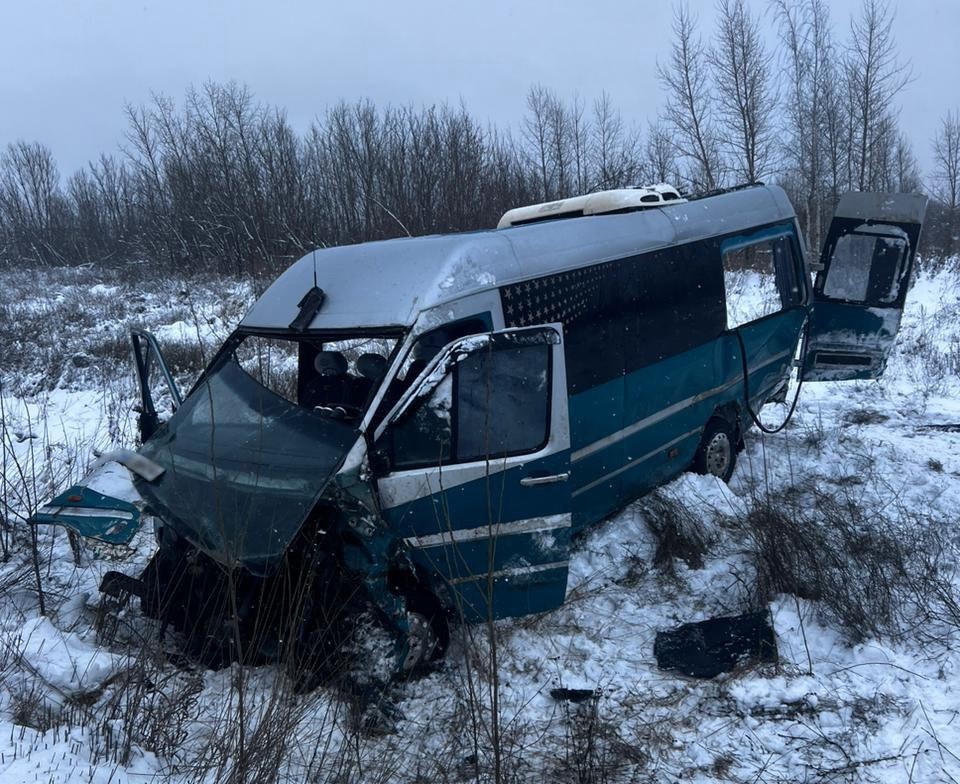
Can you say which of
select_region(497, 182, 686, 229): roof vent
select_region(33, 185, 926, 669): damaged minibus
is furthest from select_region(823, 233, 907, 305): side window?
select_region(33, 185, 926, 669): damaged minibus

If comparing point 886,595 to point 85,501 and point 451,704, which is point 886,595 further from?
point 85,501

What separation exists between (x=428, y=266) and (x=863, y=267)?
583 cm

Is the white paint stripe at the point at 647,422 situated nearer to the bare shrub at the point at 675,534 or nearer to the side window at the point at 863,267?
the bare shrub at the point at 675,534

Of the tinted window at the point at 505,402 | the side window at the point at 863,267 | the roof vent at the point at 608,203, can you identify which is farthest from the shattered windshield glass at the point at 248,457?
the side window at the point at 863,267

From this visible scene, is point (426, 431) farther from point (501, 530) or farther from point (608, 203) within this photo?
point (608, 203)

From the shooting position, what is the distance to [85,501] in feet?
13.1

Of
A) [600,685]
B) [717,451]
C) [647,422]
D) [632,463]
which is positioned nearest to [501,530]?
[600,685]

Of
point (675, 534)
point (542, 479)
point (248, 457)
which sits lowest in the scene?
point (675, 534)

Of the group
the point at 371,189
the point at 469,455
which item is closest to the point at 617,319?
the point at 469,455

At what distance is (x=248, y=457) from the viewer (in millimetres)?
3982

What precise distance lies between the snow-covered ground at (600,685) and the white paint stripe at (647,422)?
61cm

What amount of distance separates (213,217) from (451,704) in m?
24.1

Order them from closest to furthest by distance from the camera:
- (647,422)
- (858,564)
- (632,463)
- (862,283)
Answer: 1. (858,564)
2. (632,463)
3. (647,422)
4. (862,283)

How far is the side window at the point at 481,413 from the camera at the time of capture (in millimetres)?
3732
